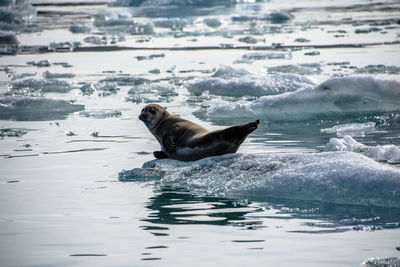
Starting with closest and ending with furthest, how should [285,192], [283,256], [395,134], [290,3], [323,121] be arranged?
1. [283,256]
2. [285,192]
3. [395,134]
4. [323,121]
5. [290,3]

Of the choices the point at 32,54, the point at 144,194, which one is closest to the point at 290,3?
the point at 32,54

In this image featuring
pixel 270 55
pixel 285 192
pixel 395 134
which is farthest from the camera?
pixel 270 55

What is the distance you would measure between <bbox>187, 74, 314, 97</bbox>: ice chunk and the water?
0.02 metres

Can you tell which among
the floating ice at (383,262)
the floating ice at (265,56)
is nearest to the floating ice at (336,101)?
the floating ice at (383,262)

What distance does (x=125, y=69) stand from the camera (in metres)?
15.3

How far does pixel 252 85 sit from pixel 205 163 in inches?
213

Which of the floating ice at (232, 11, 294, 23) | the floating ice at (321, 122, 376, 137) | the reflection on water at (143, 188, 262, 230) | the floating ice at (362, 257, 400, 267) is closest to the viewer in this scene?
the floating ice at (362, 257, 400, 267)

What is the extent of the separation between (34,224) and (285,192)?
5.81ft

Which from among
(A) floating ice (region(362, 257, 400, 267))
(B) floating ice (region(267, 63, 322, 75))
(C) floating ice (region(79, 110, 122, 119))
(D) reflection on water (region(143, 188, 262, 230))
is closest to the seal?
(D) reflection on water (region(143, 188, 262, 230))

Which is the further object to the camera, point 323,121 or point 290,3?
point 290,3

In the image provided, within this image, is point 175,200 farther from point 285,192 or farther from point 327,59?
point 327,59

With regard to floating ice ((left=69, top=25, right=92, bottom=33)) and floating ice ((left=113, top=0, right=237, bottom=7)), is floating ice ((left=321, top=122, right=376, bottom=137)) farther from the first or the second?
floating ice ((left=113, top=0, right=237, bottom=7))

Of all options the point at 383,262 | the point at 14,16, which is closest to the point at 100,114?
the point at 383,262

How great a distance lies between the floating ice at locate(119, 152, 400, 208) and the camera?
16.2 ft
